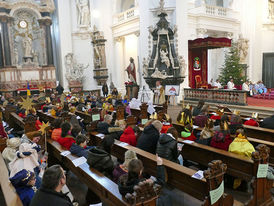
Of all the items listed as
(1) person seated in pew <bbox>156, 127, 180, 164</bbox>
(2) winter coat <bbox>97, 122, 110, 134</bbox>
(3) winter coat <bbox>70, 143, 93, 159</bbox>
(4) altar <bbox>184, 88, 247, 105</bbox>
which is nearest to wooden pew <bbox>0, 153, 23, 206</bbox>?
(3) winter coat <bbox>70, 143, 93, 159</bbox>

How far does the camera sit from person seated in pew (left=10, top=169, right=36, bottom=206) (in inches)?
99.8

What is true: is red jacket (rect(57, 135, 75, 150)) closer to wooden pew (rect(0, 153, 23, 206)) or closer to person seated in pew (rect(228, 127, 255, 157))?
wooden pew (rect(0, 153, 23, 206))

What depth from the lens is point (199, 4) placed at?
54.6 feet

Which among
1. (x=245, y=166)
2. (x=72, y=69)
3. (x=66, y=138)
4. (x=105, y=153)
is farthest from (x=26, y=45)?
(x=245, y=166)

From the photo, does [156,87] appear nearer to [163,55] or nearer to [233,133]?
[163,55]

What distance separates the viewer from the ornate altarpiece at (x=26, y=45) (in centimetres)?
1759

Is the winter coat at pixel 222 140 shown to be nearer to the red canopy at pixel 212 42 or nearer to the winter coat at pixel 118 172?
the winter coat at pixel 118 172

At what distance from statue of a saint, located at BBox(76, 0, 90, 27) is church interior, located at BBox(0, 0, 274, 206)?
0.08m

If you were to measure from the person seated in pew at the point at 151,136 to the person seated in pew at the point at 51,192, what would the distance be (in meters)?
2.20

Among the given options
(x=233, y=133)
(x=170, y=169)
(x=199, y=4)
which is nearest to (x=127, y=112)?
(x=233, y=133)

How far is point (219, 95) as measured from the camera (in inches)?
428

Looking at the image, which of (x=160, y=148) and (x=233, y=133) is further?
(x=233, y=133)

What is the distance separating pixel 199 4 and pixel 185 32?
187 inches

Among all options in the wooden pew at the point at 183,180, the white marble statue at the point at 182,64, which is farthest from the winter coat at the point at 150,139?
the white marble statue at the point at 182,64
